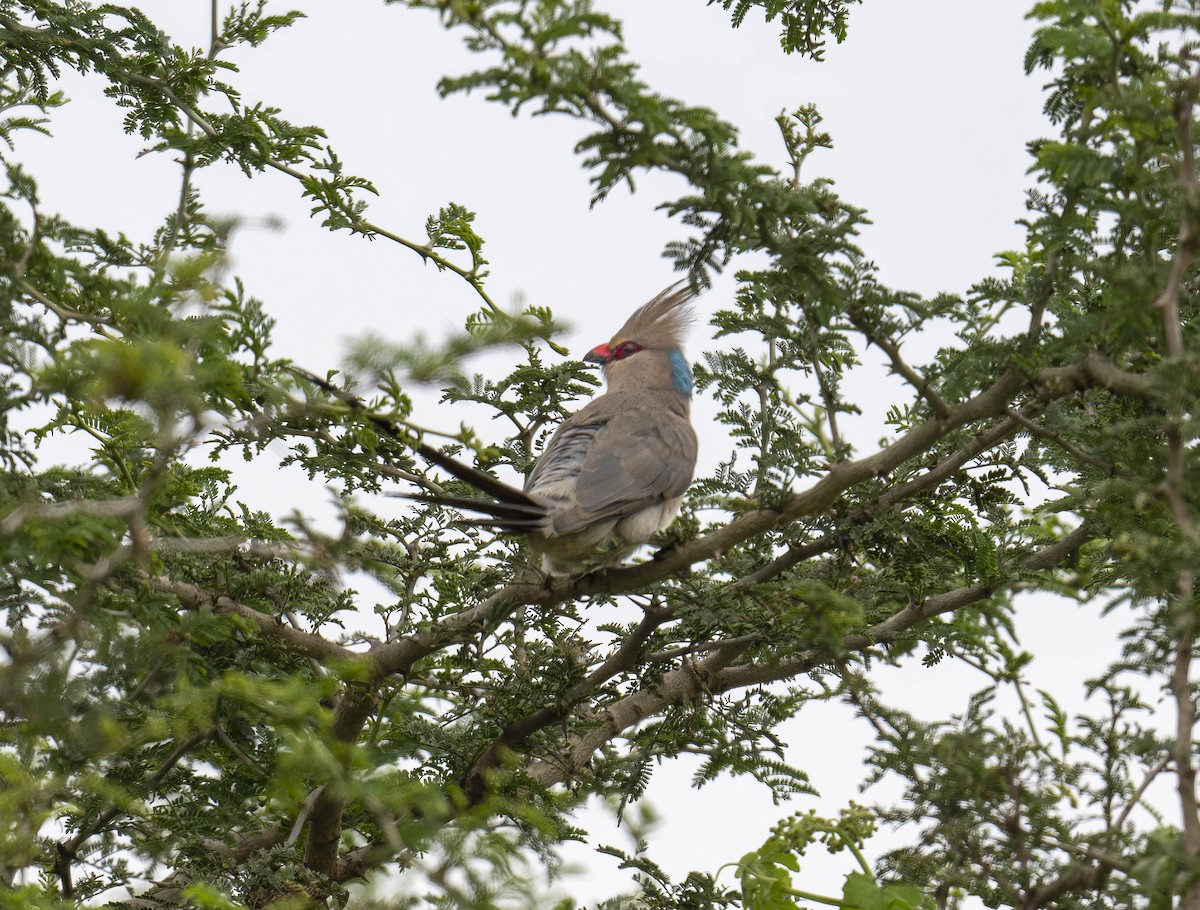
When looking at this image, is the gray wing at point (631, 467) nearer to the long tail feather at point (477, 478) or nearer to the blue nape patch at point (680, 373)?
the long tail feather at point (477, 478)

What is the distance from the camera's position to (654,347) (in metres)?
6.09

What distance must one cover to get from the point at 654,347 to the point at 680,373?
22 cm

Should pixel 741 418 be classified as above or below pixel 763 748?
above

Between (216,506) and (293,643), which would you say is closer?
(293,643)

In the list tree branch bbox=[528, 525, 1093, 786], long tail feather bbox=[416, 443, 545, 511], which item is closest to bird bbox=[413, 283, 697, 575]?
long tail feather bbox=[416, 443, 545, 511]

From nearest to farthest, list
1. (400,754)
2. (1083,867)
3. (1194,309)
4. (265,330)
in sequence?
(1083,867), (265,330), (1194,309), (400,754)

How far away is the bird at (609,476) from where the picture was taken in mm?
4156

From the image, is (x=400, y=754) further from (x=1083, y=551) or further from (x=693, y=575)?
(x=1083, y=551)

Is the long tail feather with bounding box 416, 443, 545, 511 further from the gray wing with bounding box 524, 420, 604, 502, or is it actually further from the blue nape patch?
the blue nape patch

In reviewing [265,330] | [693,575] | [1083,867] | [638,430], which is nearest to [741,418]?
[693,575]

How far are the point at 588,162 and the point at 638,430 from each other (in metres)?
2.45

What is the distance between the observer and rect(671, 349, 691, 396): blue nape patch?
5.91m

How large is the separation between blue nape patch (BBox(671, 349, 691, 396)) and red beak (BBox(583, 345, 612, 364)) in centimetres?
33

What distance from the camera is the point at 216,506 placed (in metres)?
4.71
